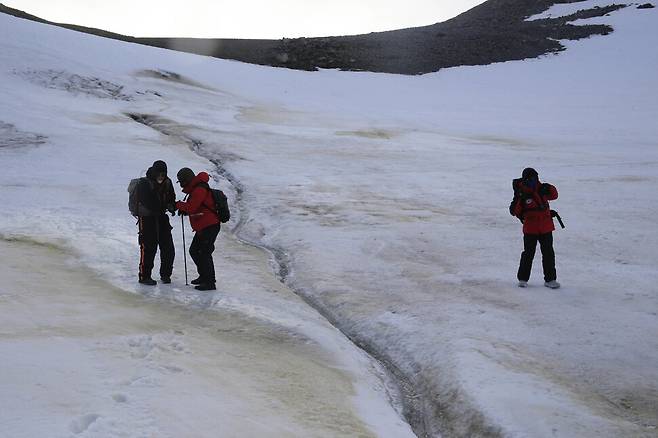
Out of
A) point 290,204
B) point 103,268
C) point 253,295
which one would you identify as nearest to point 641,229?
point 290,204

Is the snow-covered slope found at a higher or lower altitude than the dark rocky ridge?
lower

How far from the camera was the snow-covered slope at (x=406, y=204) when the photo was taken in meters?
7.46

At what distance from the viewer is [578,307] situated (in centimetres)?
933

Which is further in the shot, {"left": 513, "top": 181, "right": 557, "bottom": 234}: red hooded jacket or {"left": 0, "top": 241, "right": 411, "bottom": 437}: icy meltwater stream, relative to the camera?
{"left": 513, "top": 181, "right": 557, "bottom": 234}: red hooded jacket

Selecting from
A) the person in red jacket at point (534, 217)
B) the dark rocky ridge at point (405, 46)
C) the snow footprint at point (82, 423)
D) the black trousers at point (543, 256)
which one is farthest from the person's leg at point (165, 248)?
the dark rocky ridge at point (405, 46)

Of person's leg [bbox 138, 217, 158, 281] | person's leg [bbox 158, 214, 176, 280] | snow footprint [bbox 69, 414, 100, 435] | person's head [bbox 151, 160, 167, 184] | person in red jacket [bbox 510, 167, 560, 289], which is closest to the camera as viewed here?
snow footprint [bbox 69, 414, 100, 435]

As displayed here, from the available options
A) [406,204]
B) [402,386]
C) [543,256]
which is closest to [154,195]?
[402,386]

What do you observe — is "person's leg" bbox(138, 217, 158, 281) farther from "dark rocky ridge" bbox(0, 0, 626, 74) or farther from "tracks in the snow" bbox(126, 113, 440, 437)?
"dark rocky ridge" bbox(0, 0, 626, 74)

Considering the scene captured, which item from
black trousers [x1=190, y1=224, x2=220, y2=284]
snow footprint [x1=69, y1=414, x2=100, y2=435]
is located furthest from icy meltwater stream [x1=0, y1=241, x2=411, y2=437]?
black trousers [x1=190, y1=224, x2=220, y2=284]

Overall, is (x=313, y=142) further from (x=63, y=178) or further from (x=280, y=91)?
(x=280, y=91)

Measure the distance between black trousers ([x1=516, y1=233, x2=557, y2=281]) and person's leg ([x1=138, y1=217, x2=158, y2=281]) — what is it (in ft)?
18.2

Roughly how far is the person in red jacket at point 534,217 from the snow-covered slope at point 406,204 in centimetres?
30

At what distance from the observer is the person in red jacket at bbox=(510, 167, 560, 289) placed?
33.3ft

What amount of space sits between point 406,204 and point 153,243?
328 inches
